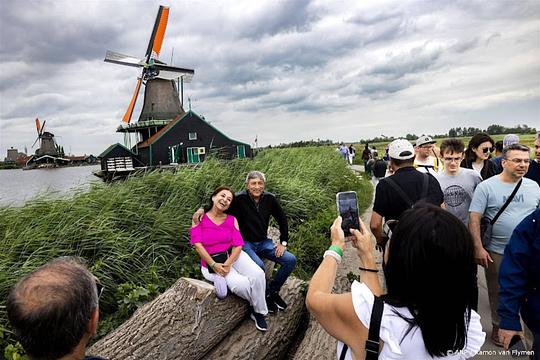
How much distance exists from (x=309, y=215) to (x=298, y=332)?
4.21 meters

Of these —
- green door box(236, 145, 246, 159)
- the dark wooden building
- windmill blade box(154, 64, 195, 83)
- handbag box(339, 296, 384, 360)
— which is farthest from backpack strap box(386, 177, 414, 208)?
windmill blade box(154, 64, 195, 83)

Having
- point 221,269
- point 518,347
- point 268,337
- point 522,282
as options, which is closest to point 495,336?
point 518,347

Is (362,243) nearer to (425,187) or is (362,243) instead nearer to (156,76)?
(425,187)

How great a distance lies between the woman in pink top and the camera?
3357 millimetres

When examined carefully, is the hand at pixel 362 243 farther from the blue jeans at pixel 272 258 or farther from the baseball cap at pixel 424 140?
the baseball cap at pixel 424 140

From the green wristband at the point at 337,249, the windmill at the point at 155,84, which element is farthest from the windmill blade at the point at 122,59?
the green wristband at the point at 337,249

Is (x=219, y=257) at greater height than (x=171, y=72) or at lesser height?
lesser

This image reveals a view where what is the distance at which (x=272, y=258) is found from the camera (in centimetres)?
400

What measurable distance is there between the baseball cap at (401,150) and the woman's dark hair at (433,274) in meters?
2.06

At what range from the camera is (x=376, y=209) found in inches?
130

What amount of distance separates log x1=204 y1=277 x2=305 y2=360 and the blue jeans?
0.74 ft

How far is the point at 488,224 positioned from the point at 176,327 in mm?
2950

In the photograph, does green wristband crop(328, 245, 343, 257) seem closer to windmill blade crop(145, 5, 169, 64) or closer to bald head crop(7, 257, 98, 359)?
bald head crop(7, 257, 98, 359)

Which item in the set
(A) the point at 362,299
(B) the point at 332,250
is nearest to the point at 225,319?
Answer: (B) the point at 332,250
